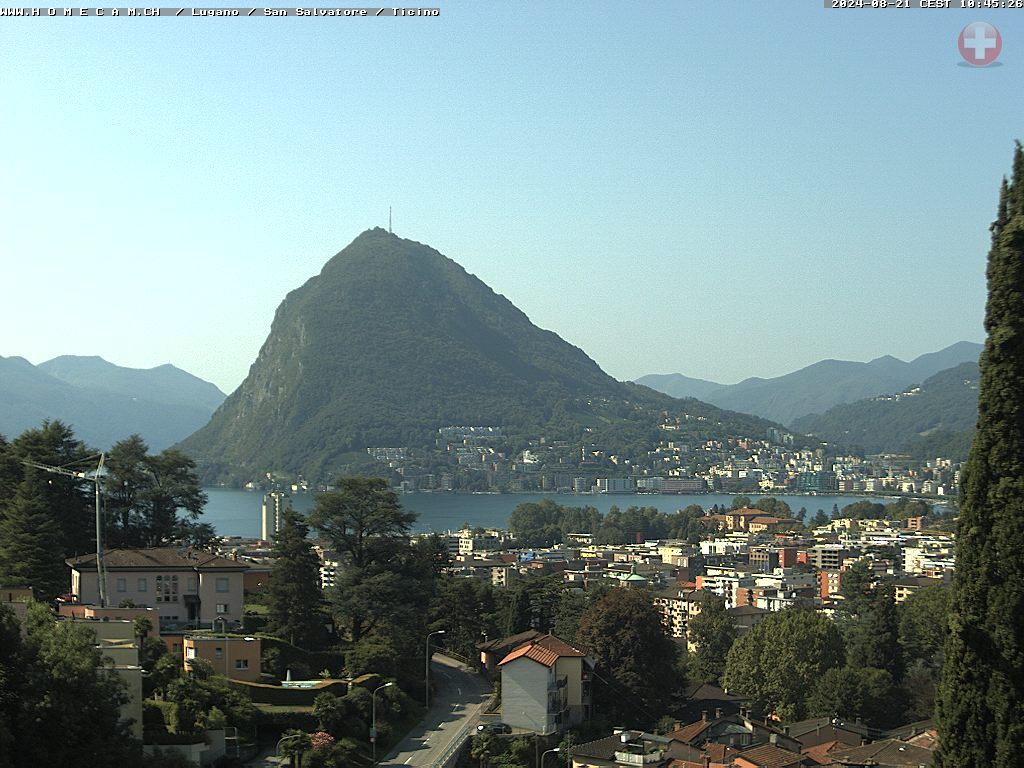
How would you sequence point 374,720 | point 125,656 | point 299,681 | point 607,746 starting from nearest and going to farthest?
point 125,656 → point 374,720 → point 607,746 → point 299,681

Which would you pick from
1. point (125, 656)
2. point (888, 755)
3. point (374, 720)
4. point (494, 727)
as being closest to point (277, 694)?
point (374, 720)

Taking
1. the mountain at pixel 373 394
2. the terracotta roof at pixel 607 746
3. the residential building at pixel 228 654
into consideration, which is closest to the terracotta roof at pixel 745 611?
the terracotta roof at pixel 607 746

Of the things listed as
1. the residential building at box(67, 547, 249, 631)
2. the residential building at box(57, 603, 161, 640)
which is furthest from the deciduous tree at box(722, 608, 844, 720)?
the residential building at box(57, 603, 161, 640)

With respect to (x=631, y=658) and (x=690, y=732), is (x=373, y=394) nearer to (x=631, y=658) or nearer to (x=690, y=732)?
(x=631, y=658)

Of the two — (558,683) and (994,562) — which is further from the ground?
(994,562)

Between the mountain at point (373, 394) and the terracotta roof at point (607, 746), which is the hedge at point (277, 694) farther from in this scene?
the mountain at point (373, 394)

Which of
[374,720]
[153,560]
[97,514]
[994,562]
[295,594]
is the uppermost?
[97,514]

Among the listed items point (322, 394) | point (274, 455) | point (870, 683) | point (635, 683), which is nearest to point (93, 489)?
point (635, 683)
